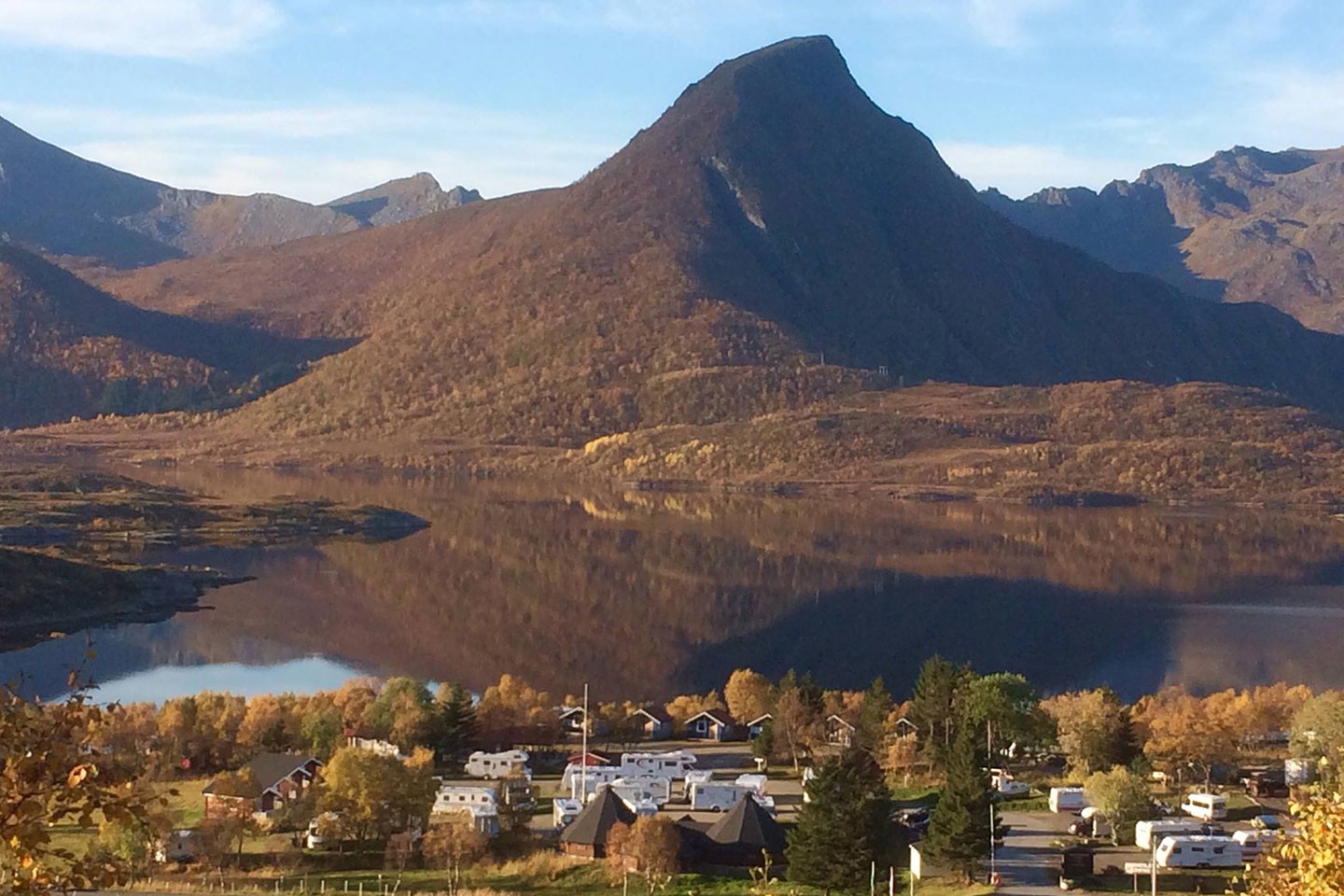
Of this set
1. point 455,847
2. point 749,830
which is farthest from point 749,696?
point 455,847

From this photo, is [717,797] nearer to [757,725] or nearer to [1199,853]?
[1199,853]

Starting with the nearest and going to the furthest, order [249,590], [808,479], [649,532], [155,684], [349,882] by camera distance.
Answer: [349,882] < [155,684] < [249,590] < [649,532] < [808,479]

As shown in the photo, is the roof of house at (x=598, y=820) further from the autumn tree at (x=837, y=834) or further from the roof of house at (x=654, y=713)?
the roof of house at (x=654, y=713)

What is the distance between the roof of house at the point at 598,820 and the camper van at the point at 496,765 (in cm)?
701

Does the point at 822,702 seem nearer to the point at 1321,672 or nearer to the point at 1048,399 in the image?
the point at 1321,672

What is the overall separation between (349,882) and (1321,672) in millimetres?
44526

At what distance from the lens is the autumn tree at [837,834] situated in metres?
27.5

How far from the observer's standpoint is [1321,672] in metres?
61.0

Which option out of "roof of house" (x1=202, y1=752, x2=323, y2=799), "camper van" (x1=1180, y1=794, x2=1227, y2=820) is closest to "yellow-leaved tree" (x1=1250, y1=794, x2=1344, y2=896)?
"camper van" (x1=1180, y1=794, x2=1227, y2=820)

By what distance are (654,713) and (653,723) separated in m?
1.10

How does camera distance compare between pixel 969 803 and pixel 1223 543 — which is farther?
pixel 1223 543

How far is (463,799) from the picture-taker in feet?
107

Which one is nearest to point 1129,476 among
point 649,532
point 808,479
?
point 808,479

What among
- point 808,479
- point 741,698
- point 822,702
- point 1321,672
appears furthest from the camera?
point 808,479
